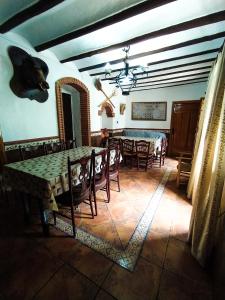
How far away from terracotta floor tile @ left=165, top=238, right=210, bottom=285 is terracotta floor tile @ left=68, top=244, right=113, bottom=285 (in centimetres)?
59

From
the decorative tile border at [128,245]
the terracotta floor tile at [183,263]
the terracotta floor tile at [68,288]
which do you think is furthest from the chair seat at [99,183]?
the terracotta floor tile at [183,263]

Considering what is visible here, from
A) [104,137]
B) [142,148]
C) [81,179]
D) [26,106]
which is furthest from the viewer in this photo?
[104,137]

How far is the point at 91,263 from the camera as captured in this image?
1.49 m

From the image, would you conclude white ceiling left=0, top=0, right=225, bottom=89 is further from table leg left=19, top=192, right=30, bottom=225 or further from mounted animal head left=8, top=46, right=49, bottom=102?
table leg left=19, top=192, right=30, bottom=225

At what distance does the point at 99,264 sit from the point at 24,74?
3.09m

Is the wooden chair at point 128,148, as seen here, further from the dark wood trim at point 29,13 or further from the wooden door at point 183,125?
the dark wood trim at point 29,13

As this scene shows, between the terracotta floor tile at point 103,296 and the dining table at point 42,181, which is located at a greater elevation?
the dining table at point 42,181

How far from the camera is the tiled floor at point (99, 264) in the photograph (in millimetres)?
1245

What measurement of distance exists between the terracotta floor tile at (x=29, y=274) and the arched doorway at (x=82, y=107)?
2572 mm

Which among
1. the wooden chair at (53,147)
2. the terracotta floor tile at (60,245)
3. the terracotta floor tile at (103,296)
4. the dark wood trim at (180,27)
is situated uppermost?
the dark wood trim at (180,27)

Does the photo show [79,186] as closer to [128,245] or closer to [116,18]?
[128,245]

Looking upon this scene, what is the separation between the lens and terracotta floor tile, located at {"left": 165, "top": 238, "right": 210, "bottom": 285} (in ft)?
4.46

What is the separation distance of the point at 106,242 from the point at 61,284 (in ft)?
1.89

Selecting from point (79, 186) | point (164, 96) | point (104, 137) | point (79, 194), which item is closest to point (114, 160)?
point (79, 186)
